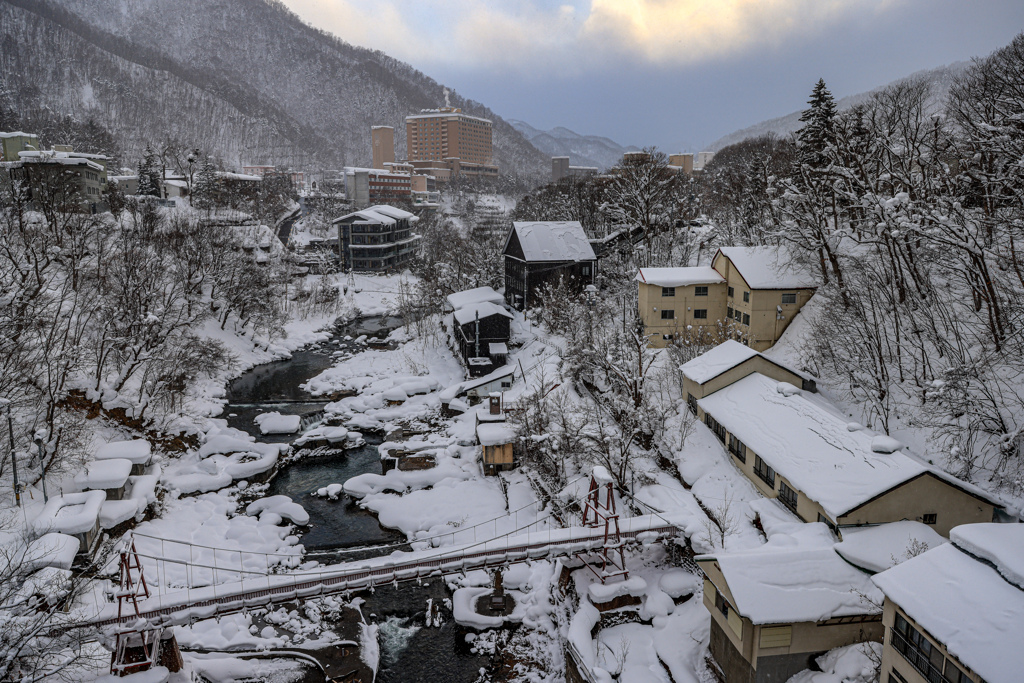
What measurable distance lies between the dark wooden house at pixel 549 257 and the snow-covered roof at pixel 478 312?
4086mm

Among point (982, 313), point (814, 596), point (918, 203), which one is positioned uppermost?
point (918, 203)

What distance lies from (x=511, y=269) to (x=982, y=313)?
27.0m

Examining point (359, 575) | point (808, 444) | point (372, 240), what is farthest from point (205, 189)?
point (808, 444)

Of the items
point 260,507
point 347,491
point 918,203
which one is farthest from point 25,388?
point 918,203

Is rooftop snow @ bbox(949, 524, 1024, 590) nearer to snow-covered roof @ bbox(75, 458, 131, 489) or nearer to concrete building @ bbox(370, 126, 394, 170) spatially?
snow-covered roof @ bbox(75, 458, 131, 489)

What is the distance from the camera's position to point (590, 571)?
16328 mm

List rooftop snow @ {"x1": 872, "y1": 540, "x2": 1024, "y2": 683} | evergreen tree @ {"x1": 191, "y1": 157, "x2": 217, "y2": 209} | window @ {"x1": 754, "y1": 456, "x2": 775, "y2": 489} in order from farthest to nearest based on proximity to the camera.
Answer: evergreen tree @ {"x1": 191, "y1": 157, "x2": 217, "y2": 209} → window @ {"x1": 754, "y1": 456, "x2": 775, "y2": 489} → rooftop snow @ {"x1": 872, "y1": 540, "x2": 1024, "y2": 683}

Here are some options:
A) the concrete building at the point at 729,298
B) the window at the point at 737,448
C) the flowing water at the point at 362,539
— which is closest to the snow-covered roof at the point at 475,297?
the flowing water at the point at 362,539

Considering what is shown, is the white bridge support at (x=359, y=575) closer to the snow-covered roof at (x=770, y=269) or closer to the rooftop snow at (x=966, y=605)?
the rooftop snow at (x=966, y=605)

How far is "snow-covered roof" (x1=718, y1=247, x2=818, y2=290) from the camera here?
81.6 feet

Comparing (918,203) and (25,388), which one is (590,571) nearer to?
(918,203)

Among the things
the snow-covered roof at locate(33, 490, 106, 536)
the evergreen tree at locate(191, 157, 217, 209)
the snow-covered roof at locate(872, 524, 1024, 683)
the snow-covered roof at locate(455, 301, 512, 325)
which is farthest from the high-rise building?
the snow-covered roof at locate(872, 524, 1024, 683)

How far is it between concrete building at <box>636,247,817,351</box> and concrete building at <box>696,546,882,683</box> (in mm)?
13937

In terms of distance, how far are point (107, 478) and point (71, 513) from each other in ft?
7.10
